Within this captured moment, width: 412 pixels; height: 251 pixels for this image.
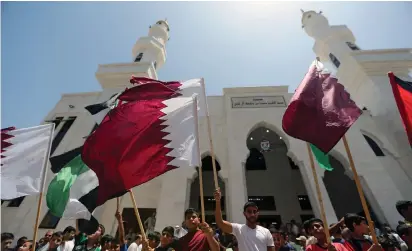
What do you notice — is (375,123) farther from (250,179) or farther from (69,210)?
(69,210)

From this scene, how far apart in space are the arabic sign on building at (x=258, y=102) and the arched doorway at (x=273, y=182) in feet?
3.59

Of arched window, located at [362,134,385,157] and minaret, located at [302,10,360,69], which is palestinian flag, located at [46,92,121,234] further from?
minaret, located at [302,10,360,69]

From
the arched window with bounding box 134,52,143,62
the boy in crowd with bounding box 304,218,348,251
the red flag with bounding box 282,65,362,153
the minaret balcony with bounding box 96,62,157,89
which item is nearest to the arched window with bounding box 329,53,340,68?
the minaret balcony with bounding box 96,62,157,89

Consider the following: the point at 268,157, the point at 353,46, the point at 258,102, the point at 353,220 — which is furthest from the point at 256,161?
the point at 353,46

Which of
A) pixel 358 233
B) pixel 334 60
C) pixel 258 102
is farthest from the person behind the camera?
pixel 334 60

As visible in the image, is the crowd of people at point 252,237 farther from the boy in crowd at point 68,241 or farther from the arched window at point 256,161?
the arched window at point 256,161

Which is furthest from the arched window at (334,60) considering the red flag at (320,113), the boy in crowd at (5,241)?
the boy in crowd at (5,241)

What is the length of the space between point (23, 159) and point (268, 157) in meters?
11.5

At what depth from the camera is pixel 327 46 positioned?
652 inches

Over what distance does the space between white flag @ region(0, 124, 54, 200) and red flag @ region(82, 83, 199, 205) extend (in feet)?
3.86

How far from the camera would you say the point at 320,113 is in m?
2.75

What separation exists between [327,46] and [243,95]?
31.9ft

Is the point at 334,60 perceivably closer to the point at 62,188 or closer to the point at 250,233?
the point at 250,233

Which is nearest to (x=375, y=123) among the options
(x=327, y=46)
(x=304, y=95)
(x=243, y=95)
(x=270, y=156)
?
(x=270, y=156)
